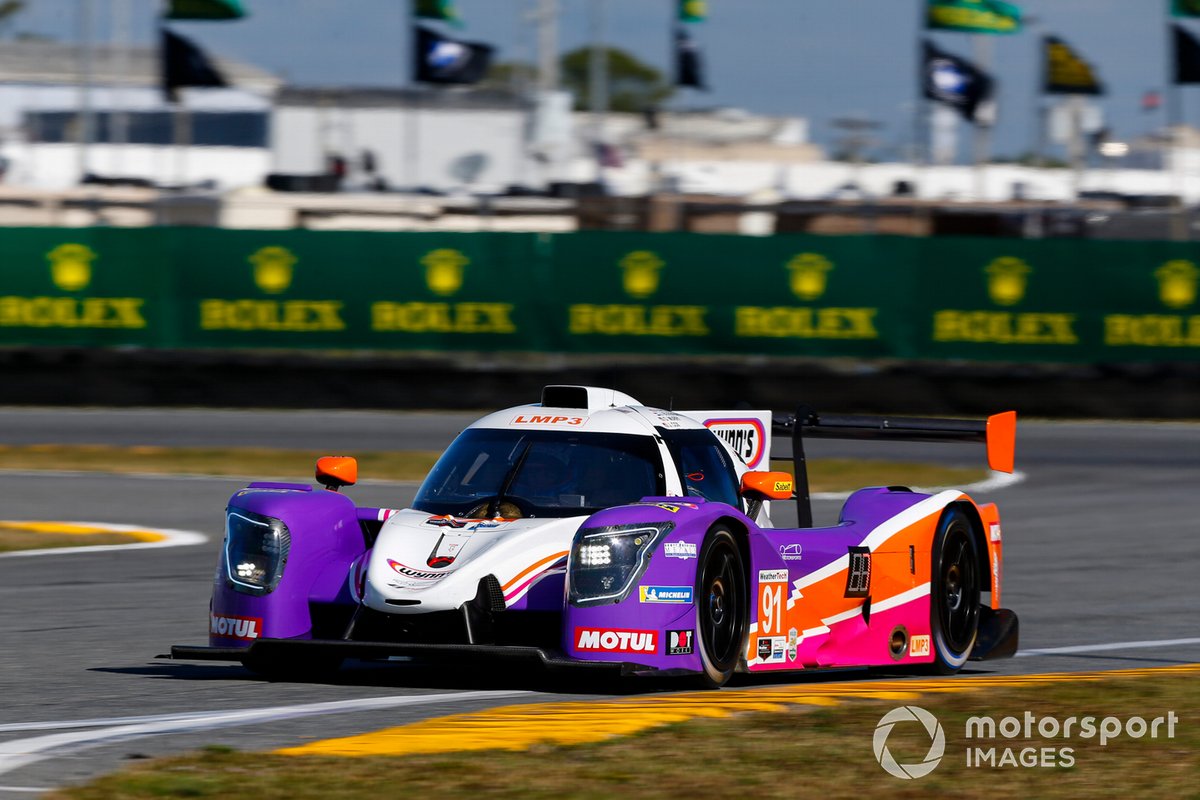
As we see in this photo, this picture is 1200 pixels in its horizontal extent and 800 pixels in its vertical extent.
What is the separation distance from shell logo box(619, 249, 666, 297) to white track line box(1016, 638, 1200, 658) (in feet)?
54.7

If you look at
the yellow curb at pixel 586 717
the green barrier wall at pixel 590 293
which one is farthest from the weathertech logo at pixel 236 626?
the green barrier wall at pixel 590 293

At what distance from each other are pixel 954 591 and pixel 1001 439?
81cm

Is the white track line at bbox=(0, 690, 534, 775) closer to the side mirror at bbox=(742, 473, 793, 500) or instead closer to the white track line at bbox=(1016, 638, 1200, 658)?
the side mirror at bbox=(742, 473, 793, 500)

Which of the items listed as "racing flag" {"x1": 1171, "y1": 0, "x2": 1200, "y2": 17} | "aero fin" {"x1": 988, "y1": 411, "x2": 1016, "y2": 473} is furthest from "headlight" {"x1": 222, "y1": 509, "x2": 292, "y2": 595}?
"racing flag" {"x1": 1171, "y1": 0, "x2": 1200, "y2": 17}

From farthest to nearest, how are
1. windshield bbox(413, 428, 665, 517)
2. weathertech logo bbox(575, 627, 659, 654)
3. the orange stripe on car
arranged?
windshield bbox(413, 428, 665, 517), the orange stripe on car, weathertech logo bbox(575, 627, 659, 654)

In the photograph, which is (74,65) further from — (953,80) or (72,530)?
(72,530)

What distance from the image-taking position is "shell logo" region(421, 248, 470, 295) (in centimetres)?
2739

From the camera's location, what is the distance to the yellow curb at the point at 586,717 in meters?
6.52

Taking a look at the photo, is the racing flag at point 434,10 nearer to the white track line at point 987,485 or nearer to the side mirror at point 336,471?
the white track line at point 987,485

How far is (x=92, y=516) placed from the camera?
17516 millimetres

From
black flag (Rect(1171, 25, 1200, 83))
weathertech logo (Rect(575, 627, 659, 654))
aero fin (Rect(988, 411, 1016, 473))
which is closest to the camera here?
weathertech logo (Rect(575, 627, 659, 654))

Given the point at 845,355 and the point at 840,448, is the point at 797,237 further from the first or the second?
the point at 840,448

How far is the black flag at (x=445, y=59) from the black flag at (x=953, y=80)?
7.45 m

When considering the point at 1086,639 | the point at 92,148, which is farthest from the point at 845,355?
the point at 92,148
